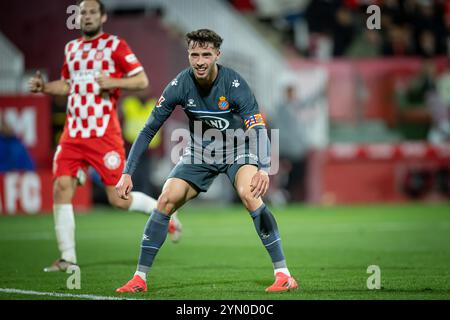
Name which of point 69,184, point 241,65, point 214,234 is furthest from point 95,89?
point 241,65

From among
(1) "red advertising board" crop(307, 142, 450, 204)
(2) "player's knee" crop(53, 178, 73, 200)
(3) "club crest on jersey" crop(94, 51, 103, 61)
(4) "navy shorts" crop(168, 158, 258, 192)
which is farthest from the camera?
(1) "red advertising board" crop(307, 142, 450, 204)

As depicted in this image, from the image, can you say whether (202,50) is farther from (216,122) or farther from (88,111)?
(88,111)

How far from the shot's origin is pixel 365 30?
19.6 m

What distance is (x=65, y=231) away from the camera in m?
7.52

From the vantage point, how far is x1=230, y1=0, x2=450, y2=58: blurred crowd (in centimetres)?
1948

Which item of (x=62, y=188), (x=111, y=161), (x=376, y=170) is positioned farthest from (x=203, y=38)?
(x=376, y=170)

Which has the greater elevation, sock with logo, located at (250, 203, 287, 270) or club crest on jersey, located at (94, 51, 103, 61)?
club crest on jersey, located at (94, 51, 103, 61)

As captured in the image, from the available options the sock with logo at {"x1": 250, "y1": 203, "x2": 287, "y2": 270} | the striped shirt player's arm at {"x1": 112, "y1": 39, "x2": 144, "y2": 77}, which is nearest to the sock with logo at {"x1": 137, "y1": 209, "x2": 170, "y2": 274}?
the sock with logo at {"x1": 250, "y1": 203, "x2": 287, "y2": 270}

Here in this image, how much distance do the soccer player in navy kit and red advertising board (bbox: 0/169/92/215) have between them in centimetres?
957

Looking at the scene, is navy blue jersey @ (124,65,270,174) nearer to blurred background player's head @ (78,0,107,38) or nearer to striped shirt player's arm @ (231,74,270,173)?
striped shirt player's arm @ (231,74,270,173)

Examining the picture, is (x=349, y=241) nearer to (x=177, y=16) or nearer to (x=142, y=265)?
(x=142, y=265)

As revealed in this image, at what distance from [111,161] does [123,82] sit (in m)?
0.74

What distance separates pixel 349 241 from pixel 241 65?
30.5 ft

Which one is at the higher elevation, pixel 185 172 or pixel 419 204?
pixel 185 172
